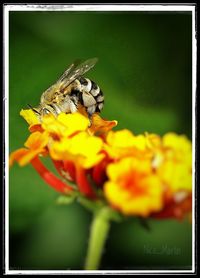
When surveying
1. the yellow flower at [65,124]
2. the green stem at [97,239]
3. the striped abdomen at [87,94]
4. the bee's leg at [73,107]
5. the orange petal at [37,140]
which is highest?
the striped abdomen at [87,94]

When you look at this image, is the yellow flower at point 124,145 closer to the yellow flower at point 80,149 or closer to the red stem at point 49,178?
the yellow flower at point 80,149

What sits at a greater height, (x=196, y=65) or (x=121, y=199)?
(x=196, y=65)

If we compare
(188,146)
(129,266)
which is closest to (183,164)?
(188,146)

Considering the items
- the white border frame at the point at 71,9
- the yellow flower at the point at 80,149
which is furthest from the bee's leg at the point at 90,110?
Result: the white border frame at the point at 71,9

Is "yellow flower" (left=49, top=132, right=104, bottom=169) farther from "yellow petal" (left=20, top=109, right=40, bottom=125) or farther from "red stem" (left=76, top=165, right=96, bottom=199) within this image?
"yellow petal" (left=20, top=109, right=40, bottom=125)

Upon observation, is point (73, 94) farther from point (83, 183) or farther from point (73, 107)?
point (83, 183)

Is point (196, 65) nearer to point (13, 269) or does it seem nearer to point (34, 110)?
point (34, 110)

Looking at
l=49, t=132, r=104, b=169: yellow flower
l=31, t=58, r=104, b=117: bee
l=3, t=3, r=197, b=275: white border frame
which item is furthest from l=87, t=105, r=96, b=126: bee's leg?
l=3, t=3, r=197, b=275: white border frame
